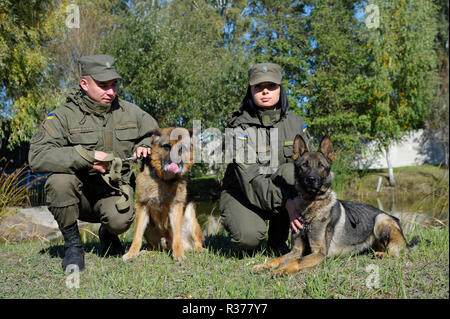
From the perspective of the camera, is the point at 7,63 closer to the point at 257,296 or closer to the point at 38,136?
the point at 38,136

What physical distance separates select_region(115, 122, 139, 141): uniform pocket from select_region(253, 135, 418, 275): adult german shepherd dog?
6.77 feet

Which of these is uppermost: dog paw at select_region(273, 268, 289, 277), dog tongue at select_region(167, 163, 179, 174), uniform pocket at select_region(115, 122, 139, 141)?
uniform pocket at select_region(115, 122, 139, 141)

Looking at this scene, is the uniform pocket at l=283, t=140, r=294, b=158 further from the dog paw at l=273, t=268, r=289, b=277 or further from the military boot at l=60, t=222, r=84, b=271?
the military boot at l=60, t=222, r=84, b=271

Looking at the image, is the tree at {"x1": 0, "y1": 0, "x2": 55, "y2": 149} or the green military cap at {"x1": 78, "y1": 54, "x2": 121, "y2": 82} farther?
the tree at {"x1": 0, "y1": 0, "x2": 55, "y2": 149}

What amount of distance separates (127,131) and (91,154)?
0.64 meters

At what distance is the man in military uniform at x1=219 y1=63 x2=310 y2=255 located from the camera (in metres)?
3.85

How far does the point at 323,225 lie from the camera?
3.48 m

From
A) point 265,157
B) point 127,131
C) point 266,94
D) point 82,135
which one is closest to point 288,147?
point 265,157

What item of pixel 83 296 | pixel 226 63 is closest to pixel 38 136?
pixel 83 296

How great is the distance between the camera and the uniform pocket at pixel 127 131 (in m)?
4.24

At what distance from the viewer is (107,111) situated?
4199 mm

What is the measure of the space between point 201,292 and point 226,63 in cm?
1500

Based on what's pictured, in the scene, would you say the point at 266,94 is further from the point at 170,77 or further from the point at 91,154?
the point at 170,77

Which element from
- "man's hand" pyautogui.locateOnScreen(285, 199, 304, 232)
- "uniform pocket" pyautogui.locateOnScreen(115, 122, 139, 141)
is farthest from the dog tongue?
"man's hand" pyautogui.locateOnScreen(285, 199, 304, 232)
